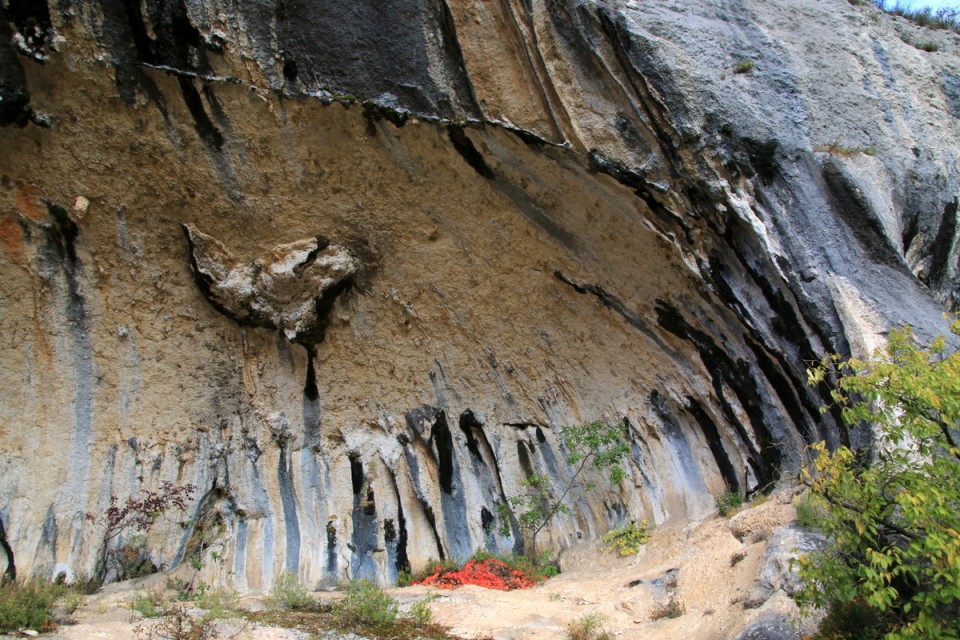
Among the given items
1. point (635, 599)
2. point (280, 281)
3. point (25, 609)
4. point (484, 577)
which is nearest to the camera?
point (25, 609)

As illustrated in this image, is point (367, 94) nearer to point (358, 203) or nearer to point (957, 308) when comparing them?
point (358, 203)

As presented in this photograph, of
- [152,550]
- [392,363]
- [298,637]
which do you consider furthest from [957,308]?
[152,550]

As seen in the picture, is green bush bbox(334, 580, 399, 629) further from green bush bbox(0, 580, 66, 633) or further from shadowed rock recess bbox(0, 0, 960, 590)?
green bush bbox(0, 580, 66, 633)

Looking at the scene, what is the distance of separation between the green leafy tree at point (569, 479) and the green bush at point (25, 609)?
5181mm

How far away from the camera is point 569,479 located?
31.4 ft

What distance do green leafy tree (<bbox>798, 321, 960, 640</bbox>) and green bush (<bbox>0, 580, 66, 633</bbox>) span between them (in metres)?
6.03

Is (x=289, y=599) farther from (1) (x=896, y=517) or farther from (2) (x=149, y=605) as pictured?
(1) (x=896, y=517)

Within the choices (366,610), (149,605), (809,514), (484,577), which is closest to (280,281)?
(149,605)

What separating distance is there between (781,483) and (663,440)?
1649 mm

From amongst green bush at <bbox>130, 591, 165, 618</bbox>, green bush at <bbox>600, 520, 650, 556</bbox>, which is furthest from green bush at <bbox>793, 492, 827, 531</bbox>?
green bush at <bbox>130, 591, 165, 618</bbox>

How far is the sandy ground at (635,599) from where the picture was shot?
580cm

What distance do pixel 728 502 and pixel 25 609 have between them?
7.35m

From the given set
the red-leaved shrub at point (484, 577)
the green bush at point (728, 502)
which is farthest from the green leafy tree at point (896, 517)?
the red-leaved shrub at point (484, 577)

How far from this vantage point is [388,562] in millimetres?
8805
